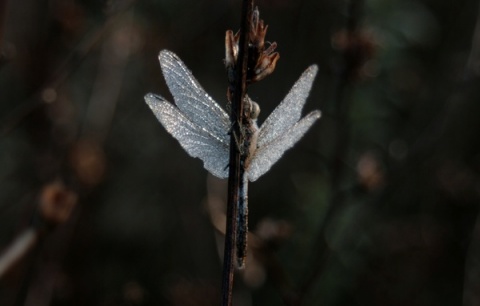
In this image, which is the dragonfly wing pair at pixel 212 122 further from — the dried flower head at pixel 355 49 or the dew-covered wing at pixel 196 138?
the dried flower head at pixel 355 49

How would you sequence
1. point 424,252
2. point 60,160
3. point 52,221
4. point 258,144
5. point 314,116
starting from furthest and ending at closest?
point 424,252
point 60,160
point 52,221
point 314,116
point 258,144

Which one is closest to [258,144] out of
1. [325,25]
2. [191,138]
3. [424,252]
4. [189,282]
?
[191,138]

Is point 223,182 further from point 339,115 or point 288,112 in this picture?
point 288,112

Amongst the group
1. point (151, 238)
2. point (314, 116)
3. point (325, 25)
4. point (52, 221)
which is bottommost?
point (151, 238)

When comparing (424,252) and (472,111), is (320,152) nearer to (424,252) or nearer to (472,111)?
(424,252)

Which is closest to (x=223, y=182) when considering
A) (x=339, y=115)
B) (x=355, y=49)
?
(x=339, y=115)

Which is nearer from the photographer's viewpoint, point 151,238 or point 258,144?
point 258,144

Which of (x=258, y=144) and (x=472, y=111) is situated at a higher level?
(x=258, y=144)
